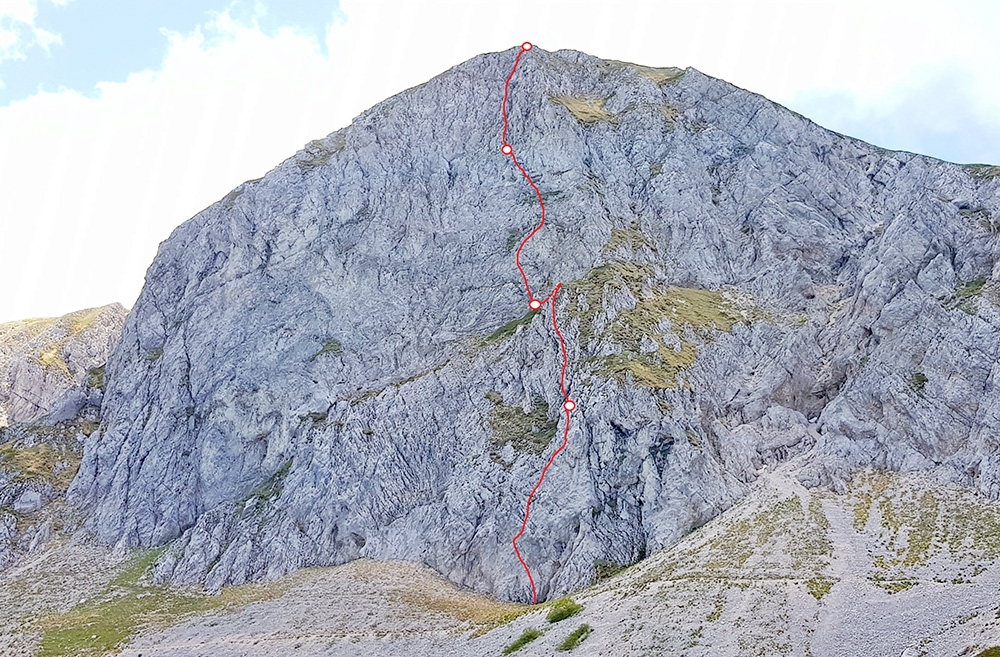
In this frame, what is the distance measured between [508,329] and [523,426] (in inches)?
705

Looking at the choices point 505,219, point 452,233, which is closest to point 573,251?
point 505,219

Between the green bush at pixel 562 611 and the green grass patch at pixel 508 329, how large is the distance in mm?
43114

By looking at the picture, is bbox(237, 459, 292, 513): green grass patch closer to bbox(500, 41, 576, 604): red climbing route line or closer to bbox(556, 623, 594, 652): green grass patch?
bbox(500, 41, 576, 604): red climbing route line

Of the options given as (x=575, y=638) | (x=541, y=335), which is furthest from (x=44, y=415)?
(x=575, y=638)

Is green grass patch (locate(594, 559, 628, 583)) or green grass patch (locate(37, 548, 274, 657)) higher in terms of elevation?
green grass patch (locate(37, 548, 274, 657))

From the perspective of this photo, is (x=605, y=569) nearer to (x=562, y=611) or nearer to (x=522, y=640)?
(x=562, y=611)

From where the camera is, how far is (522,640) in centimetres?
5200

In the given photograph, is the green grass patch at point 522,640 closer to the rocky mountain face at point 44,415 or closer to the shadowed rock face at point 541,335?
the shadowed rock face at point 541,335

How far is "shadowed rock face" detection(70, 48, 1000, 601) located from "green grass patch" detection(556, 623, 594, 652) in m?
14.9

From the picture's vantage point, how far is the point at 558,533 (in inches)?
2746

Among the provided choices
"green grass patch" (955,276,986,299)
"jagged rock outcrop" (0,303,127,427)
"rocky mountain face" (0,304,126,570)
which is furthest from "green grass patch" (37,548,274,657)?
"green grass patch" (955,276,986,299)

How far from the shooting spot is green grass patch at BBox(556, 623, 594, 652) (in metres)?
48.8

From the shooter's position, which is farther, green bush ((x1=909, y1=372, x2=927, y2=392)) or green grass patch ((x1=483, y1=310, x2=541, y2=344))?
green grass patch ((x1=483, y1=310, x2=541, y2=344))

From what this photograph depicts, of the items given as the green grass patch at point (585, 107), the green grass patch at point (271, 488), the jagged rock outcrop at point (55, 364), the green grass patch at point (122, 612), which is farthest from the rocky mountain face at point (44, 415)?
the green grass patch at point (585, 107)
